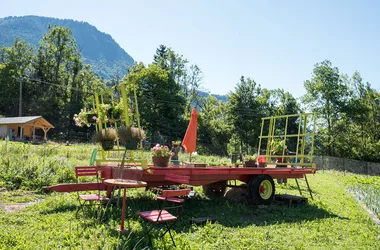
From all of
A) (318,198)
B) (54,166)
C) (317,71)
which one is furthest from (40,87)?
(318,198)

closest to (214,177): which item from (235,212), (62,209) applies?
(235,212)

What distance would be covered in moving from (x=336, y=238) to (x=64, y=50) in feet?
186

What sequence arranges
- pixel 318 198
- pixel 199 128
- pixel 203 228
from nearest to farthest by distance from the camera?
pixel 203 228, pixel 318 198, pixel 199 128

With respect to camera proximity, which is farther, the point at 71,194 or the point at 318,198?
the point at 318,198

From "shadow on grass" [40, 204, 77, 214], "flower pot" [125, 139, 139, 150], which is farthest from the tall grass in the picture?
"flower pot" [125, 139, 139, 150]

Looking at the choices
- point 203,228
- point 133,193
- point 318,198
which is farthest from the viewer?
point 318,198

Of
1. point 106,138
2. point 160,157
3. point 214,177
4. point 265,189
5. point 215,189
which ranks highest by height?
point 106,138

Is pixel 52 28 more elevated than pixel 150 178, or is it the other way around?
pixel 52 28

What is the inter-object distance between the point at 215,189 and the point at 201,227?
3.75m

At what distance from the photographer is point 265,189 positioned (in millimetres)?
9461

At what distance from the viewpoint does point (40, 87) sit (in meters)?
54.8

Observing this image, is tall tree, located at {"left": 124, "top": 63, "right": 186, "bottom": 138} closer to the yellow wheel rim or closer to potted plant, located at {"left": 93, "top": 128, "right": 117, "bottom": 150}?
the yellow wheel rim

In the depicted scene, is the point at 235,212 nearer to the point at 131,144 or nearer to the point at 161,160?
the point at 161,160

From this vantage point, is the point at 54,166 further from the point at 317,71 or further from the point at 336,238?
the point at 317,71
